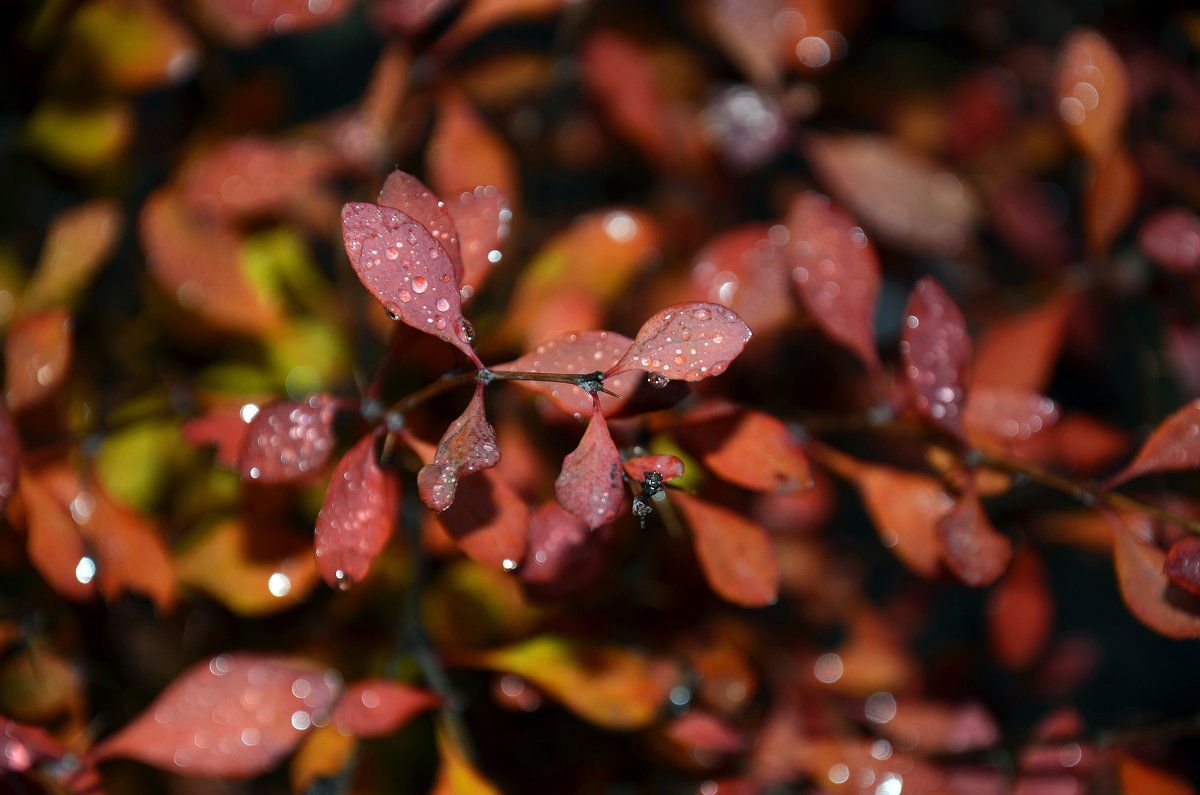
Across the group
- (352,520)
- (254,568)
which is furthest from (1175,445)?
(254,568)

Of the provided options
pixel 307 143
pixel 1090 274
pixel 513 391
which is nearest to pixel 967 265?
pixel 1090 274

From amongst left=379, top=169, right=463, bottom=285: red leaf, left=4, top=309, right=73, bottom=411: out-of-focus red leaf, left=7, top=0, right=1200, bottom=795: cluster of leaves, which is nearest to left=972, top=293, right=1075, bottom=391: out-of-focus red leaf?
left=7, top=0, right=1200, bottom=795: cluster of leaves

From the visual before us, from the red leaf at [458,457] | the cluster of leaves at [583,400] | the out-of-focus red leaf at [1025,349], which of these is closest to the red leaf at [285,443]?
the cluster of leaves at [583,400]

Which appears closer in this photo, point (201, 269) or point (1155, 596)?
point (1155, 596)

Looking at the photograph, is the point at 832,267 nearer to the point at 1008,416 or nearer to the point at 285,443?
the point at 1008,416

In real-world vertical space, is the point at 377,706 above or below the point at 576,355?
below

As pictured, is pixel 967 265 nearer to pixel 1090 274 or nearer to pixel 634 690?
pixel 1090 274
